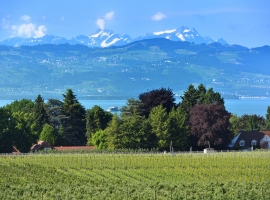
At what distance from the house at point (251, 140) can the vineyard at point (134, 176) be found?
14.2m

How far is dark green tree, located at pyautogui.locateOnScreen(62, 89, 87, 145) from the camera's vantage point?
7131cm

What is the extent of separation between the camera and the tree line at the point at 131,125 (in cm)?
5744

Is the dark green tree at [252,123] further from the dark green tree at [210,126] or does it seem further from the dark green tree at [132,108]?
the dark green tree at [210,126]

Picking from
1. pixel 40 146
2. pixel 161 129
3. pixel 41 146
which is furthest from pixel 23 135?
pixel 161 129

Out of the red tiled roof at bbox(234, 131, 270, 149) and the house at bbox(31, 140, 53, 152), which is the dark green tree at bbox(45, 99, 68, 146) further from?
the red tiled roof at bbox(234, 131, 270, 149)

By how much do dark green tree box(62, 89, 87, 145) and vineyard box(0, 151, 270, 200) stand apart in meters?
17.9

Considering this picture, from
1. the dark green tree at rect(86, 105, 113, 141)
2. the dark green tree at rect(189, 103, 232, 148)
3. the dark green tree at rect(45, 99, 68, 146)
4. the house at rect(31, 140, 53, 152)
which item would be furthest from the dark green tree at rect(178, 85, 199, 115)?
the house at rect(31, 140, 53, 152)

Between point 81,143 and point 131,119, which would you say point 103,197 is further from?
point 81,143

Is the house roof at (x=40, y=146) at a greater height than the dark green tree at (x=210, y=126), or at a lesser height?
lesser

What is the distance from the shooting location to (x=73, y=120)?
236 feet

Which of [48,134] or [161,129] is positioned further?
[48,134]

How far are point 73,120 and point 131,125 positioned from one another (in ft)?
53.3

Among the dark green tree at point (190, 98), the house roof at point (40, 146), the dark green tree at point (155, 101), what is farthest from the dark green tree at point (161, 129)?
the dark green tree at point (190, 98)

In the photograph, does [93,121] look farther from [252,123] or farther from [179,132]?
[252,123]
